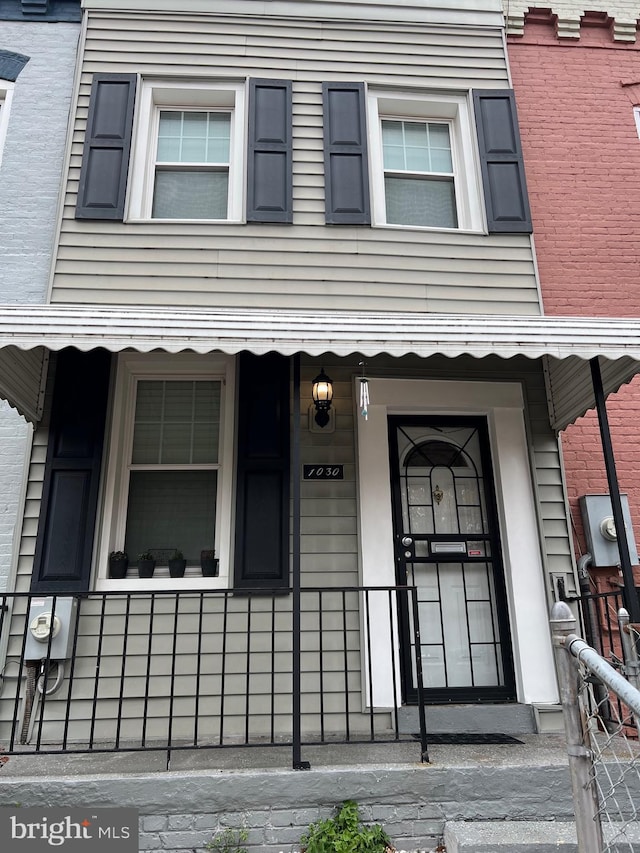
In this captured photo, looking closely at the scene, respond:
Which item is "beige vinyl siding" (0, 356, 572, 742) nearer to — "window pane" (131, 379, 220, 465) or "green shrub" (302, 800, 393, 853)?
"window pane" (131, 379, 220, 465)

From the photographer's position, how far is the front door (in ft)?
14.3

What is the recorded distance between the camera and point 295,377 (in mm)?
3625

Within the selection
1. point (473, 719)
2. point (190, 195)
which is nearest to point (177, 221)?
point (190, 195)

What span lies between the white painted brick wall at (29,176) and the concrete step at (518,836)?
3.46 metres

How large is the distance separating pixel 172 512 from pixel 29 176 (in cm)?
321

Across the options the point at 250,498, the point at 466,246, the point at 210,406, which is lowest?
the point at 250,498

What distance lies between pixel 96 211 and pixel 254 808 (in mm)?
4354

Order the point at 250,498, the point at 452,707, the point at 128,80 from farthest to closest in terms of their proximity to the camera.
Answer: the point at 128,80 < the point at 250,498 < the point at 452,707

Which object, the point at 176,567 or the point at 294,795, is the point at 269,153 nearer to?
the point at 176,567

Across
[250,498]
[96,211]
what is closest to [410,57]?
[96,211]

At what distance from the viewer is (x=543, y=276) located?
5.54 metres

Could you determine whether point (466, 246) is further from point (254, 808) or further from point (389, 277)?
point (254, 808)

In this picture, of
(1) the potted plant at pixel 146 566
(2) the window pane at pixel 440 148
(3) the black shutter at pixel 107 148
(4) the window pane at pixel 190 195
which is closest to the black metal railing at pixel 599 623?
(1) the potted plant at pixel 146 566

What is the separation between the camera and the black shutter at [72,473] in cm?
413
